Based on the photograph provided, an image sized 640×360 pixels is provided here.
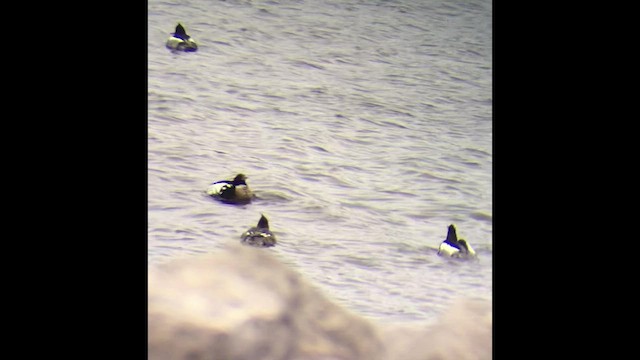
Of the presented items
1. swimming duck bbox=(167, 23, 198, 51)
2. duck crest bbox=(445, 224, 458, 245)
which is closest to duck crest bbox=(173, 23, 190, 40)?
swimming duck bbox=(167, 23, 198, 51)

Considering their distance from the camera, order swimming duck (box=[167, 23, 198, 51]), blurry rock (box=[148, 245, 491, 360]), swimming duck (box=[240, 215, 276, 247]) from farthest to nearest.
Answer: swimming duck (box=[167, 23, 198, 51]), swimming duck (box=[240, 215, 276, 247]), blurry rock (box=[148, 245, 491, 360])

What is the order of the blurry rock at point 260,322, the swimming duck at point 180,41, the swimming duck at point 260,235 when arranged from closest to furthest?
the blurry rock at point 260,322 → the swimming duck at point 260,235 → the swimming duck at point 180,41

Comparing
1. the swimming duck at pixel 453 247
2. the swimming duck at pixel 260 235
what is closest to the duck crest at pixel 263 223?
the swimming duck at pixel 260 235

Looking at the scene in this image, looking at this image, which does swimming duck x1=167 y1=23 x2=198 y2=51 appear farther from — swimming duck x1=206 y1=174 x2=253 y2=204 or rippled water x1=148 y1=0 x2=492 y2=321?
swimming duck x1=206 y1=174 x2=253 y2=204

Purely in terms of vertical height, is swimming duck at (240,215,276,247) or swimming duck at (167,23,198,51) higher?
swimming duck at (167,23,198,51)

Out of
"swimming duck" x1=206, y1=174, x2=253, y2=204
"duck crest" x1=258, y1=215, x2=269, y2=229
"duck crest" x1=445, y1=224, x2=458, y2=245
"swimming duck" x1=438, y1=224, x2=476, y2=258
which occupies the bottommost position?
"swimming duck" x1=438, y1=224, x2=476, y2=258

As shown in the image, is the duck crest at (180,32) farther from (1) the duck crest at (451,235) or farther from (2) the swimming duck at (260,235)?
(1) the duck crest at (451,235)
